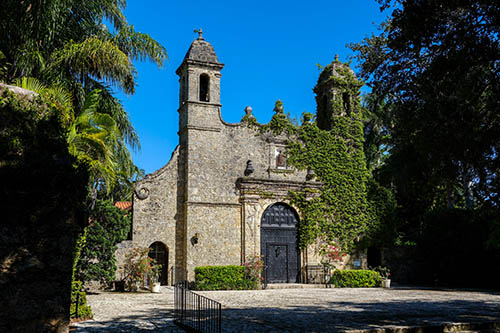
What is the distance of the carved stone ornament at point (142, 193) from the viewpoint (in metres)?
18.2

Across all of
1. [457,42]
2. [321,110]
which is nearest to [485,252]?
[321,110]

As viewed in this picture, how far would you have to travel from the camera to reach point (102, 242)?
51.9 ft

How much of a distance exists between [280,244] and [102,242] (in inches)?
314

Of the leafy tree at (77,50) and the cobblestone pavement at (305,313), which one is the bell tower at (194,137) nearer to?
the leafy tree at (77,50)

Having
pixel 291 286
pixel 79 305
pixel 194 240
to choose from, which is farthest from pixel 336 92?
pixel 79 305

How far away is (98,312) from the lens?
1012 cm

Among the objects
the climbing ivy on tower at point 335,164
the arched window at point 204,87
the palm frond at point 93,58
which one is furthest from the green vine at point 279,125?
the palm frond at point 93,58

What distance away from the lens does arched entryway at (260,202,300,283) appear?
771 inches

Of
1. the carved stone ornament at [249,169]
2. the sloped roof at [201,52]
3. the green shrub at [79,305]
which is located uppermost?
the sloped roof at [201,52]

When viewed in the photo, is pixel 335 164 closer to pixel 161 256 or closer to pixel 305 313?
pixel 161 256

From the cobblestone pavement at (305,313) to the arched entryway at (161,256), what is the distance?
4853 millimetres

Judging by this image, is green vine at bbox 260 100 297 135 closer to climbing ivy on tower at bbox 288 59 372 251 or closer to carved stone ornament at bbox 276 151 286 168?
climbing ivy on tower at bbox 288 59 372 251

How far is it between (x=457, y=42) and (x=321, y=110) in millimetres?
16067

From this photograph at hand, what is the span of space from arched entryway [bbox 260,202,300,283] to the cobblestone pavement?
19.8 feet
